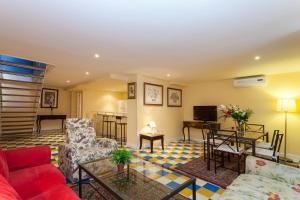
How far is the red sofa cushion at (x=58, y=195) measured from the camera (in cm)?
125

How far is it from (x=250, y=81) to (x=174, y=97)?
7.84 ft

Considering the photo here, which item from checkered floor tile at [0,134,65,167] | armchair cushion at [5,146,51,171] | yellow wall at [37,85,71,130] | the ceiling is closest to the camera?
the ceiling

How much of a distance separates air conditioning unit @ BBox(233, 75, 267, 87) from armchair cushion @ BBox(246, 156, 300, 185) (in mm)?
3104

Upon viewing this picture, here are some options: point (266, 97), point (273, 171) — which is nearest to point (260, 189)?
point (273, 171)

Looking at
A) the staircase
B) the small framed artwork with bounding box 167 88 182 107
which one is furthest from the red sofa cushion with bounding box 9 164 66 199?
the small framed artwork with bounding box 167 88 182 107

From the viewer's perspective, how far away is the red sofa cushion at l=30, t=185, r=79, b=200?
1.25 metres

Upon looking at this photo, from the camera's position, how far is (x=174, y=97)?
18.6 feet

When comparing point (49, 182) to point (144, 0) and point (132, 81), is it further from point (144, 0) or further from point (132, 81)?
point (132, 81)

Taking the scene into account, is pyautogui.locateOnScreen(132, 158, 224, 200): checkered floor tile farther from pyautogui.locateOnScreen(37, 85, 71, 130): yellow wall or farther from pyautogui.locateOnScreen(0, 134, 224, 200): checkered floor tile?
pyautogui.locateOnScreen(37, 85, 71, 130): yellow wall

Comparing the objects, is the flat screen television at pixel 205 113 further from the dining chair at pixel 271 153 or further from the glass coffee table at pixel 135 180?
the glass coffee table at pixel 135 180

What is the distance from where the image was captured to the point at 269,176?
65.9 inches

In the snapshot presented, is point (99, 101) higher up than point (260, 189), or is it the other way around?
point (99, 101)

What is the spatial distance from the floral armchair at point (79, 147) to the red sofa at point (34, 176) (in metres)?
0.40

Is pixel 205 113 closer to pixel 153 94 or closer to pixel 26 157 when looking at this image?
pixel 153 94
